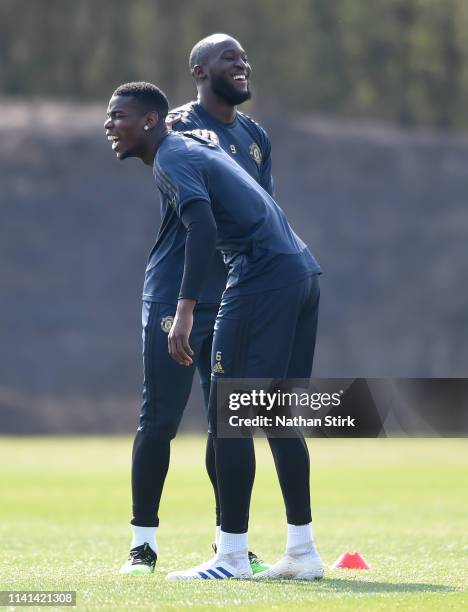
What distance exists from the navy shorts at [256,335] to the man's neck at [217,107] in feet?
4.71

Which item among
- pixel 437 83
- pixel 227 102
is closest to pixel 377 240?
pixel 437 83

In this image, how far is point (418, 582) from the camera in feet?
23.6

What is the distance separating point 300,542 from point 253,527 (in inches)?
219

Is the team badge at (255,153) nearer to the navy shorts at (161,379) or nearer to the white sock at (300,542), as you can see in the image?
the navy shorts at (161,379)

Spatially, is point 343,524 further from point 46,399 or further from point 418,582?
point 46,399

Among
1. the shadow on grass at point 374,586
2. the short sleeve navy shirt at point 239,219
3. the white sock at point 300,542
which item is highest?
the short sleeve navy shirt at point 239,219

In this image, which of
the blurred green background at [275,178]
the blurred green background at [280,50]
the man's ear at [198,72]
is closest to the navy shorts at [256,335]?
the man's ear at [198,72]

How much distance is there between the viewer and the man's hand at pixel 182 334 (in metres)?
6.90

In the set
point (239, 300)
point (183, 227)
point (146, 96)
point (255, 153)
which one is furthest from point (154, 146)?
point (255, 153)

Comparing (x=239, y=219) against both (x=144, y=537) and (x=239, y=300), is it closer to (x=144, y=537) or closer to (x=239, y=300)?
(x=239, y=300)

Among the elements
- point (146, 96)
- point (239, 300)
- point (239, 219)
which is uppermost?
point (146, 96)

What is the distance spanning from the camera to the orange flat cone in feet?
26.6

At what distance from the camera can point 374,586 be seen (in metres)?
6.93

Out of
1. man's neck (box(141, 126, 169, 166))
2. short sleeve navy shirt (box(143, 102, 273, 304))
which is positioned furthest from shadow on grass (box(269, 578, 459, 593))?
man's neck (box(141, 126, 169, 166))
